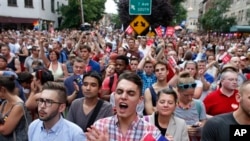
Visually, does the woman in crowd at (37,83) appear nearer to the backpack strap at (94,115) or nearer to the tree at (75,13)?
the backpack strap at (94,115)

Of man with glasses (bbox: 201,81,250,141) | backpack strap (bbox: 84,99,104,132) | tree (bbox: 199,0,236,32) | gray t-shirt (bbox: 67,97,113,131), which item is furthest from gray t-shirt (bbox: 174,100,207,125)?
tree (bbox: 199,0,236,32)

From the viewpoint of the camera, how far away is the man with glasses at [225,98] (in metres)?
4.67

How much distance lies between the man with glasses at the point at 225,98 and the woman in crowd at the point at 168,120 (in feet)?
3.55

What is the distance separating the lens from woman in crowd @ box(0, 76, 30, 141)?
3619mm

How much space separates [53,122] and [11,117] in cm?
70

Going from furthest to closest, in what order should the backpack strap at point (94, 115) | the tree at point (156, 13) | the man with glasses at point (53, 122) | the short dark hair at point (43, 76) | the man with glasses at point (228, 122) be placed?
the tree at point (156, 13)
the short dark hair at point (43, 76)
the backpack strap at point (94, 115)
the man with glasses at point (53, 122)
the man with glasses at point (228, 122)

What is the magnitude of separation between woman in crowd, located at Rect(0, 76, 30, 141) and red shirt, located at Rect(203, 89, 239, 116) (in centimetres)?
245

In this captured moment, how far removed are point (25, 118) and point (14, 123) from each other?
139mm

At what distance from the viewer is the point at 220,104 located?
470cm

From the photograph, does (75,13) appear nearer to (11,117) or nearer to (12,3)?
(12,3)

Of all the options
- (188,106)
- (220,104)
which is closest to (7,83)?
(188,106)

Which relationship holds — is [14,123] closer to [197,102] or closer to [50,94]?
[50,94]

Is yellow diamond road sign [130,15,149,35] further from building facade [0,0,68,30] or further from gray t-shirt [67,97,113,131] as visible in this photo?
building facade [0,0,68,30]

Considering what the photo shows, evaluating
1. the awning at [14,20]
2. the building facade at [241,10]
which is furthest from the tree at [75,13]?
the building facade at [241,10]
